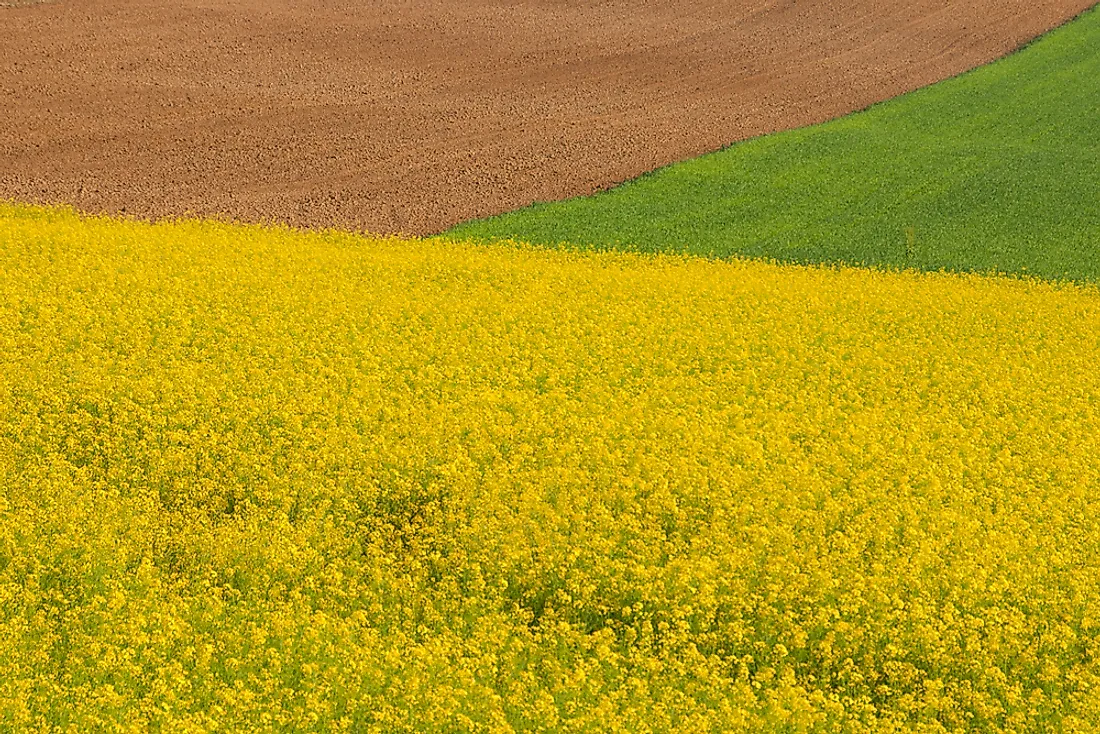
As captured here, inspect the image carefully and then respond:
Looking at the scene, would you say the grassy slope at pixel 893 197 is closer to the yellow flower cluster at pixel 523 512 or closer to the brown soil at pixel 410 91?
the brown soil at pixel 410 91

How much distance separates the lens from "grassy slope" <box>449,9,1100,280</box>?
18219 millimetres

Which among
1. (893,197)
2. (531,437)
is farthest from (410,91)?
(531,437)

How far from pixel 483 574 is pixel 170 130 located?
54.7 feet

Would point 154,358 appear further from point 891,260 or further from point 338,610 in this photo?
point 891,260

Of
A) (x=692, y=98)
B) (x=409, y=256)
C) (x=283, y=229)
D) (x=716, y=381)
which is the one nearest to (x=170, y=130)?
(x=283, y=229)

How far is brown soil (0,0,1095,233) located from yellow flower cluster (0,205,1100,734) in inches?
285

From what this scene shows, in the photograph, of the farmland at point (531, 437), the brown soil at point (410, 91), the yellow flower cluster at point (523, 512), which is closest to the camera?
the yellow flower cluster at point (523, 512)

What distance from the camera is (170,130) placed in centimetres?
2208

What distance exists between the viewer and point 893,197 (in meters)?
21.0

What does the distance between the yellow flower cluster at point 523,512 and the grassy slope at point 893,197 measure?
505 centimetres

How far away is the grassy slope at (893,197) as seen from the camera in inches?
717

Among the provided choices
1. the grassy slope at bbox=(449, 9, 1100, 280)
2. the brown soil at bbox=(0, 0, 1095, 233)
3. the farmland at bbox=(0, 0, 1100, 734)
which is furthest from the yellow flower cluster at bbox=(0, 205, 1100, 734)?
the brown soil at bbox=(0, 0, 1095, 233)

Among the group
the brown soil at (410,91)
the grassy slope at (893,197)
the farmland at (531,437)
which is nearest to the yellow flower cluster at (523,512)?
the farmland at (531,437)

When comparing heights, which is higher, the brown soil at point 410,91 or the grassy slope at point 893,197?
the brown soil at point 410,91
